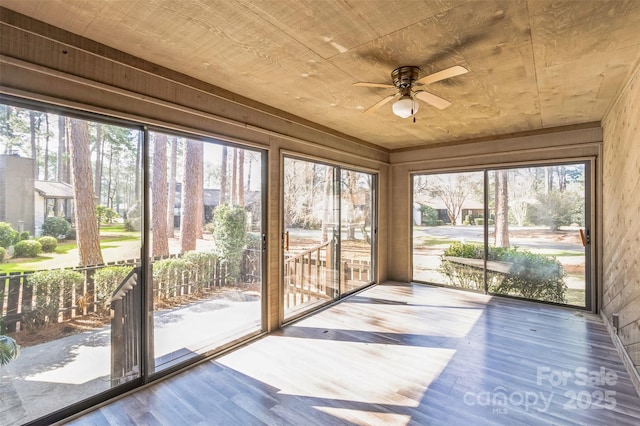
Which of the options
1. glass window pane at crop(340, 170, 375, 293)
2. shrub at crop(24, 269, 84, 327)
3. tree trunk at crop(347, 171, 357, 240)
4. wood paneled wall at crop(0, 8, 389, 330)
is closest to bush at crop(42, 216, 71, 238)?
shrub at crop(24, 269, 84, 327)

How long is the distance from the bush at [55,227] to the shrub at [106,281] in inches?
14.9

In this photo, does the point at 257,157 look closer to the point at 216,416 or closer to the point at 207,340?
the point at 207,340

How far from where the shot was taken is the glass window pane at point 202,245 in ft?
8.98

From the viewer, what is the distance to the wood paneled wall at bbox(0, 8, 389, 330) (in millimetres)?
1964

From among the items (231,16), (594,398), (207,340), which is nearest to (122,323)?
(207,340)

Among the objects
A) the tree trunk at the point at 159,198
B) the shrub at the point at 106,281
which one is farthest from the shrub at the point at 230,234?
the shrub at the point at 106,281

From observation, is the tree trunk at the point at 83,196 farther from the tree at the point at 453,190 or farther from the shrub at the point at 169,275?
the tree at the point at 453,190

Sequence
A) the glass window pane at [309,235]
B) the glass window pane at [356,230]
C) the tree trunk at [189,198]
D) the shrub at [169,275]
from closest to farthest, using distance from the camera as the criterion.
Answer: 1. the shrub at [169,275]
2. the tree trunk at [189,198]
3. the glass window pane at [309,235]
4. the glass window pane at [356,230]

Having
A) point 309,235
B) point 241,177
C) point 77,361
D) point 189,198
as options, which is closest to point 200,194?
point 189,198

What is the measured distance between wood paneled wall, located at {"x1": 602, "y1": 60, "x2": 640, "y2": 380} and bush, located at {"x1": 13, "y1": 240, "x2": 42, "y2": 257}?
451cm

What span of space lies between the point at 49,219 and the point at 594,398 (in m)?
4.15

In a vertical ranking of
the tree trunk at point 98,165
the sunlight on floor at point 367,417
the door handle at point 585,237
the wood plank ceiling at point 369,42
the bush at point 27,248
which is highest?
the wood plank ceiling at point 369,42

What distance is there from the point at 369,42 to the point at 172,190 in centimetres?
205

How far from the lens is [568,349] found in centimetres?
315
